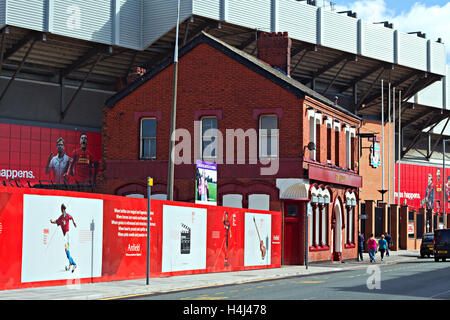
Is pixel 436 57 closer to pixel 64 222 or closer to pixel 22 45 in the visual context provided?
pixel 22 45

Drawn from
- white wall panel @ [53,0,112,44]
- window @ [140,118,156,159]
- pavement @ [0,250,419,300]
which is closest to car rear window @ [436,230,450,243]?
pavement @ [0,250,419,300]

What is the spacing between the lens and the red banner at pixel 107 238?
70.0 ft

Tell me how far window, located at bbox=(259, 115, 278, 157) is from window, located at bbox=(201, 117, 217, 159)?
2423mm

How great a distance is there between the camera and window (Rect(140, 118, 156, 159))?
4262 centimetres

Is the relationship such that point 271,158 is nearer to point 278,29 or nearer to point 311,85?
point 278,29

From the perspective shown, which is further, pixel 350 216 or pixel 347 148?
pixel 350 216

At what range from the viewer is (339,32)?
63438mm

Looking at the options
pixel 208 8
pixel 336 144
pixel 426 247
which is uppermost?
pixel 208 8

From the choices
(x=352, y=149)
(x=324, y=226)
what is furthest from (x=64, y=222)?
(x=352, y=149)

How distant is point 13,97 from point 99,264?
114 feet

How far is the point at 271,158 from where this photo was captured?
1580 inches

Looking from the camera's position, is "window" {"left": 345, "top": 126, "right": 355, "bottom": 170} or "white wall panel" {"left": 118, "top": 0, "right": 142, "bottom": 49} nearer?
"window" {"left": 345, "top": 126, "right": 355, "bottom": 170}

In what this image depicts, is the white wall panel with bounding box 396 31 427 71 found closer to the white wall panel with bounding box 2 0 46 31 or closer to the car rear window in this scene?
the car rear window

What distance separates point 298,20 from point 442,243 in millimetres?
20562
